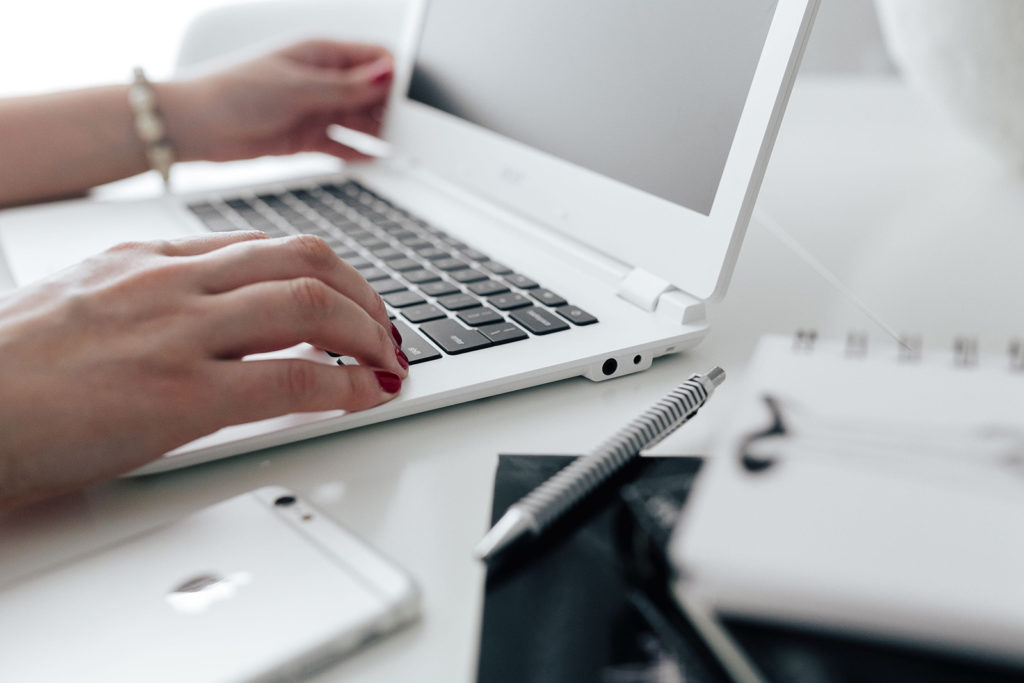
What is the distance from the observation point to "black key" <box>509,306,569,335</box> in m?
0.47

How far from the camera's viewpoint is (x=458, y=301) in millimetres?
509

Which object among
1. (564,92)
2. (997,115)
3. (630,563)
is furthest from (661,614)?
(997,115)

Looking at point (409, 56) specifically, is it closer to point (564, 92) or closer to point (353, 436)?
point (564, 92)

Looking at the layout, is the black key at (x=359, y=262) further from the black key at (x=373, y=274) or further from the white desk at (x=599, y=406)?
the white desk at (x=599, y=406)

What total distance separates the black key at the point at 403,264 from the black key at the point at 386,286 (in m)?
0.03

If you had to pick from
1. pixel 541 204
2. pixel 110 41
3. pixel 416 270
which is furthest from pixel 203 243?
pixel 110 41

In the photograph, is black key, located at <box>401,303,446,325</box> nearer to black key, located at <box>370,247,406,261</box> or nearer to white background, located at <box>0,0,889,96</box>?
black key, located at <box>370,247,406,261</box>

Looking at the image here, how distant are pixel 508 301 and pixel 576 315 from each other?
0.05 m

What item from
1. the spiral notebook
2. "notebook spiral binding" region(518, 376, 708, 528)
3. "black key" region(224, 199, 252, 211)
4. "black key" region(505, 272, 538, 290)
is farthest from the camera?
"black key" region(224, 199, 252, 211)

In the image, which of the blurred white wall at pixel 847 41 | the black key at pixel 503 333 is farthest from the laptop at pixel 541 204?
the blurred white wall at pixel 847 41

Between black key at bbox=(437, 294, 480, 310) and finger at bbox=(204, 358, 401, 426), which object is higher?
black key at bbox=(437, 294, 480, 310)

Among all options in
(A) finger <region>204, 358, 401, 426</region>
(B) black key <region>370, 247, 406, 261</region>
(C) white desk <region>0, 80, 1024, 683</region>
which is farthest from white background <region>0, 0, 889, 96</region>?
(A) finger <region>204, 358, 401, 426</region>

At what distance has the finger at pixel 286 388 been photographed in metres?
0.37

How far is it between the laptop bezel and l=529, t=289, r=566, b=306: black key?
0.19 feet
